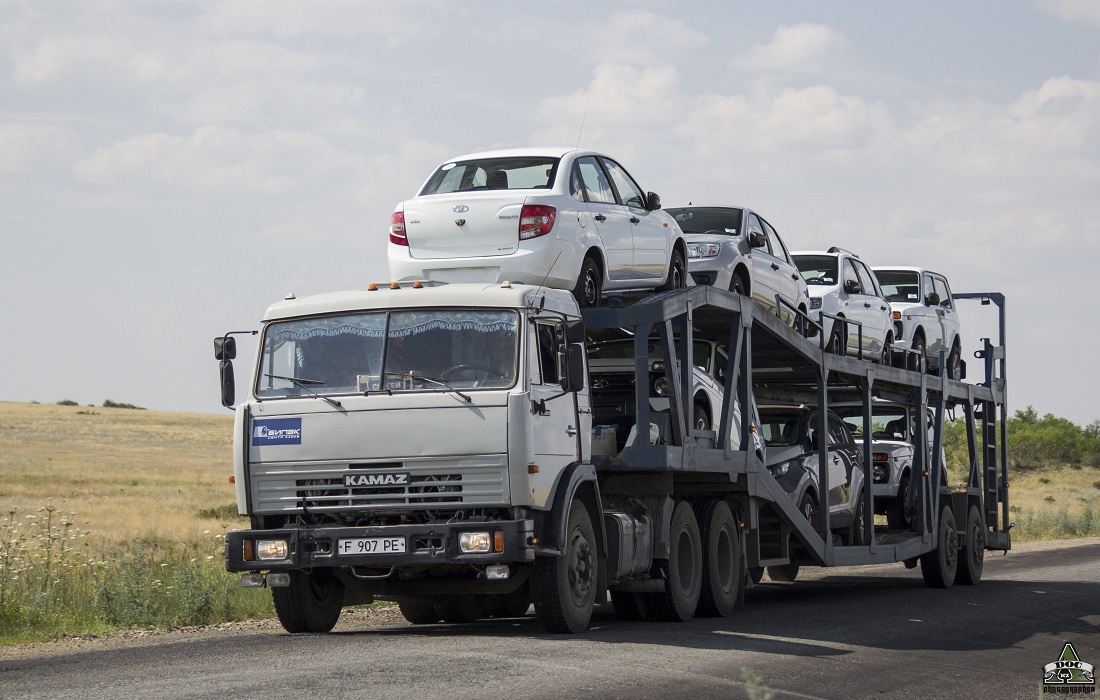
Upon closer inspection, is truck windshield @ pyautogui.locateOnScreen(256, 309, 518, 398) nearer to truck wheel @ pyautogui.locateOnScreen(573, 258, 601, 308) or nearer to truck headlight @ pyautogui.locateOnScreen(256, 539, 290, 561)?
truck headlight @ pyautogui.locateOnScreen(256, 539, 290, 561)

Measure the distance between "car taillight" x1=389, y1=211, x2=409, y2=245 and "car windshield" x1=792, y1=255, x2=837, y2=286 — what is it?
7.98 metres

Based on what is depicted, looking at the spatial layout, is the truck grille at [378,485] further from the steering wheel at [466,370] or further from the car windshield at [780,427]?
the car windshield at [780,427]

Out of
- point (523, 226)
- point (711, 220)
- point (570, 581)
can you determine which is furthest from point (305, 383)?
point (711, 220)

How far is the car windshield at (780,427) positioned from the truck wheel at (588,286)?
14.8 ft

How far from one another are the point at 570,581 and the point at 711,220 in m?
5.80

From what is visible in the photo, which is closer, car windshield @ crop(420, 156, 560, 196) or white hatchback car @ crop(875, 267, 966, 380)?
car windshield @ crop(420, 156, 560, 196)

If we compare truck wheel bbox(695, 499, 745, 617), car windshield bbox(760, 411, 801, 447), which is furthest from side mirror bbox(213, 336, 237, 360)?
car windshield bbox(760, 411, 801, 447)

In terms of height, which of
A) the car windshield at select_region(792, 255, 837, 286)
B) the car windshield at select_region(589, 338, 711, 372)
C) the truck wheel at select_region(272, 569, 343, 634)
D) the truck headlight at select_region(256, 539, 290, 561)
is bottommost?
the truck wheel at select_region(272, 569, 343, 634)

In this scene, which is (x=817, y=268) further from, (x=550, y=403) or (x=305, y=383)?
(x=305, y=383)

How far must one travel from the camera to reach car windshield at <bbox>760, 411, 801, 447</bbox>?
16234 mm

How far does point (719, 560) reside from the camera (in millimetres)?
13656

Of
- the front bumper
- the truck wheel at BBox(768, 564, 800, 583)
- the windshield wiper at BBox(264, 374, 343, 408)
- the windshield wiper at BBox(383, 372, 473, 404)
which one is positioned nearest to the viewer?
Answer: the front bumper

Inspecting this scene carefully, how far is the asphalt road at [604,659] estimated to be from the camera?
816 centimetres

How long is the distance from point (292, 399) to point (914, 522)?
1102cm
